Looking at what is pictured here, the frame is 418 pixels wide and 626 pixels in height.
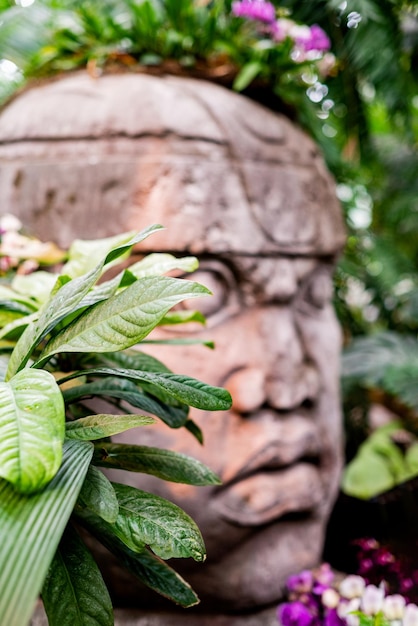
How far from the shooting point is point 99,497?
0.91 metres

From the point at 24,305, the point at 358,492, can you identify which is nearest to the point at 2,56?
the point at 24,305

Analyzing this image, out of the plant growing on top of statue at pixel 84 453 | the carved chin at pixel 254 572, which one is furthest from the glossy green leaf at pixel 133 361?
the carved chin at pixel 254 572

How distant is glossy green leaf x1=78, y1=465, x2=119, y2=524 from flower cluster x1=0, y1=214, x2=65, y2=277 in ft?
3.29

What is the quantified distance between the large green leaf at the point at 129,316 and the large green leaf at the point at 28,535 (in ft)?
0.71

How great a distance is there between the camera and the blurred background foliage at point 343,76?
2.21 metres

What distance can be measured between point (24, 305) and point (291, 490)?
1095 millimetres

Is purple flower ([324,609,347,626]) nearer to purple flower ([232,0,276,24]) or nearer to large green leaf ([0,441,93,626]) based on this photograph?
large green leaf ([0,441,93,626])

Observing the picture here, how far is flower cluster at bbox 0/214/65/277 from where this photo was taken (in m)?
1.78

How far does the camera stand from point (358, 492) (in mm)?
3223

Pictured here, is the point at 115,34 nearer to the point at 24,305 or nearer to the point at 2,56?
the point at 2,56

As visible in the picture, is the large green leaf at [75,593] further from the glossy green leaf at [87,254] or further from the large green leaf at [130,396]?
the glossy green leaf at [87,254]

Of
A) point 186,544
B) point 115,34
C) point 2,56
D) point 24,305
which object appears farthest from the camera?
point 2,56

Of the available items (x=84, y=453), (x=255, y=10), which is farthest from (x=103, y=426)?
(x=255, y=10)

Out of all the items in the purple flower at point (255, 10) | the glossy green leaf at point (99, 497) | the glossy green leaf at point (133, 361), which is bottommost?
the glossy green leaf at point (133, 361)
